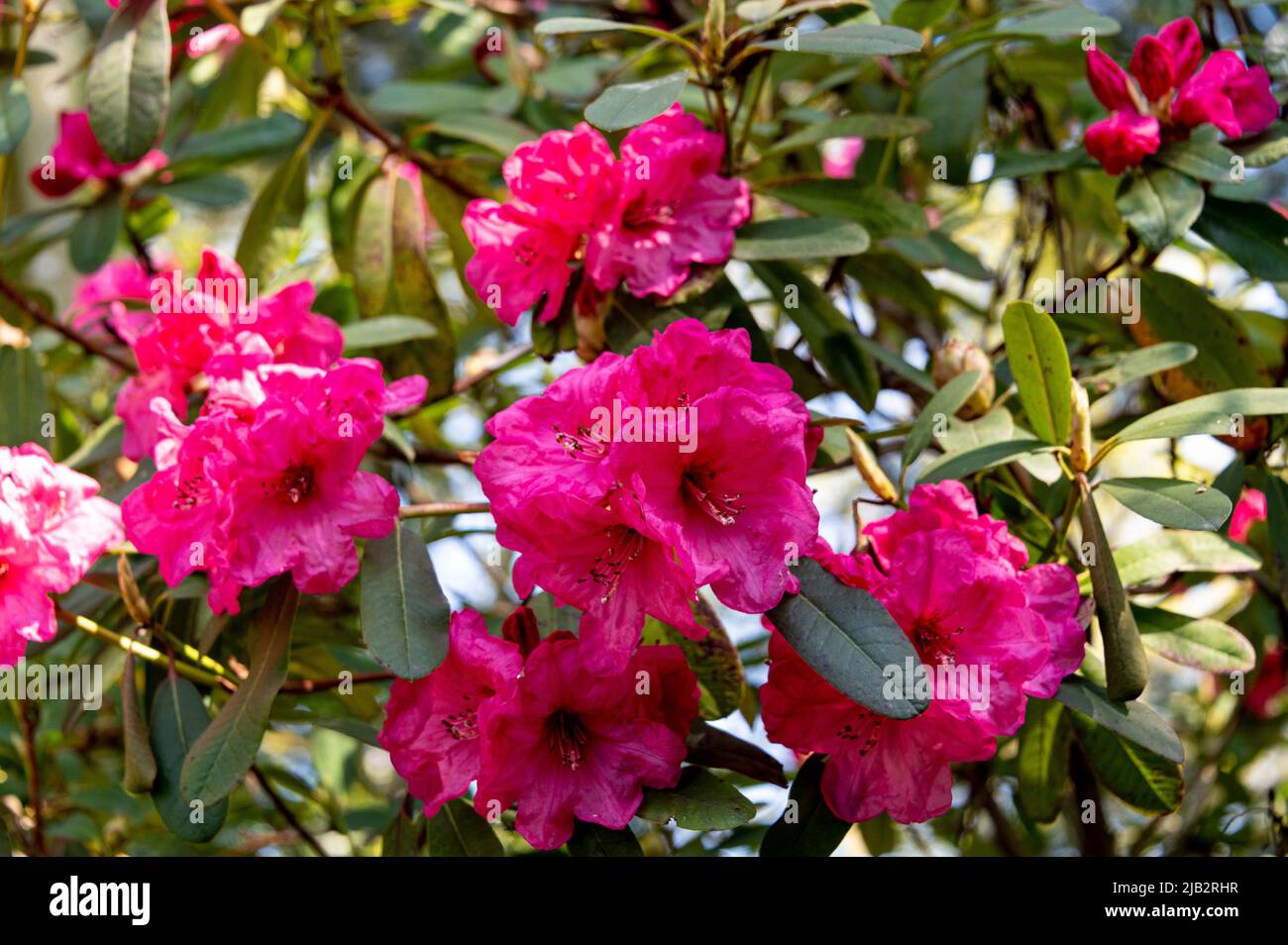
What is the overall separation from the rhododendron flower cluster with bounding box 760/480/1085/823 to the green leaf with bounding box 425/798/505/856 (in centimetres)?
35

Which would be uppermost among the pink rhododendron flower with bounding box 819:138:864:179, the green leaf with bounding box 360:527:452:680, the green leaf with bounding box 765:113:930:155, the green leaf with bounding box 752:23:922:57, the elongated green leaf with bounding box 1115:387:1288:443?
the green leaf with bounding box 752:23:922:57

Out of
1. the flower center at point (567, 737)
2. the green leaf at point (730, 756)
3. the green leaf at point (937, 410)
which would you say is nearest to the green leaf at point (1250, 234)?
the green leaf at point (937, 410)

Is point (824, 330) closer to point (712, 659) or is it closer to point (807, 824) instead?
point (712, 659)

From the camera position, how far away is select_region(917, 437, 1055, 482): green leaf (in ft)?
3.92

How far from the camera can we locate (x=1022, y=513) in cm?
133

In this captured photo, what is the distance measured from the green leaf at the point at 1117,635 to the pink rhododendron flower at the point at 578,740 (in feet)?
1.17

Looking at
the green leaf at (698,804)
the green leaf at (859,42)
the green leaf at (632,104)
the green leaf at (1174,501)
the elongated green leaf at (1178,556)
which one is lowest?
the green leaf at (698,804)

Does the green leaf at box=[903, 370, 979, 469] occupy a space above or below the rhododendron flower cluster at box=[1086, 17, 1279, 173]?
below

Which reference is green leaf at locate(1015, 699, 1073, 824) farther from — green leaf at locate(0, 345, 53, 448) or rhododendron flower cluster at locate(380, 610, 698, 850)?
green leaf at locate(0, 345, 53, 448)

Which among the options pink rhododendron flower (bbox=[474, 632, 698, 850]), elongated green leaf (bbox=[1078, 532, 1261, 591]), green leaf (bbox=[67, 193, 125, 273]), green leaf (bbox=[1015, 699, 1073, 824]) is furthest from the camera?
green leaf (bbox=[67, 193, 125, 273])

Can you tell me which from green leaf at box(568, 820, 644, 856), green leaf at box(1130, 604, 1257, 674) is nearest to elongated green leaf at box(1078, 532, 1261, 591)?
green leaf at box(1130, 604, 1257, 674)

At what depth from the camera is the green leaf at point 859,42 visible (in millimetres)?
1230

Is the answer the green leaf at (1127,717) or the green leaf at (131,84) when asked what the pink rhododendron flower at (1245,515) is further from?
the green leaf at (131,84)
